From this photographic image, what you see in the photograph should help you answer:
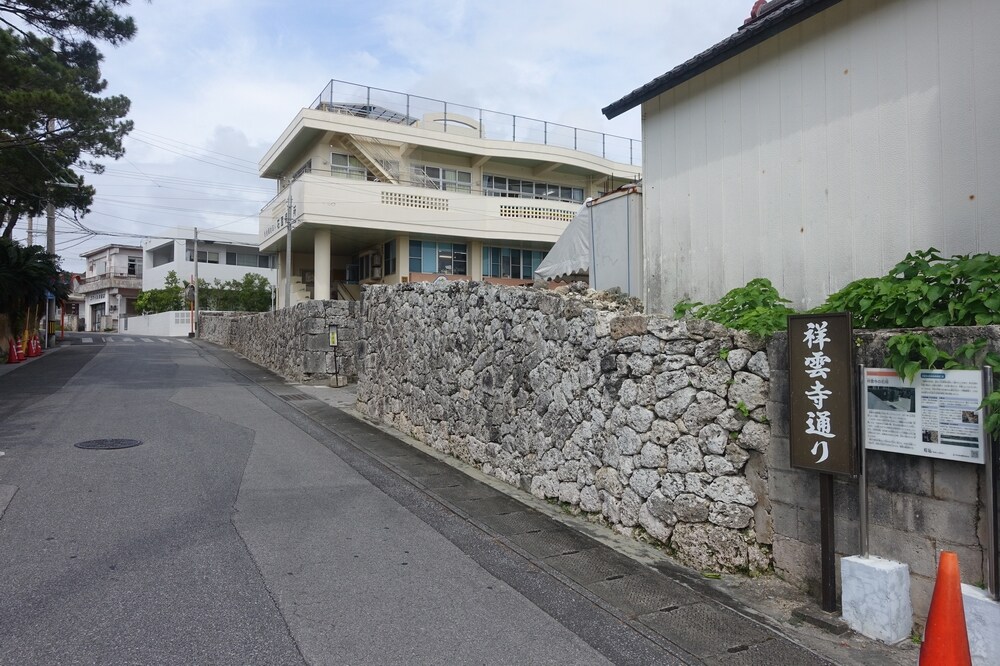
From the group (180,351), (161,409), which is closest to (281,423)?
(161,409)

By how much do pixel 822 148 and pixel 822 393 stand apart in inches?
128

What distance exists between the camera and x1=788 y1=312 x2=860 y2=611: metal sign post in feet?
13.5

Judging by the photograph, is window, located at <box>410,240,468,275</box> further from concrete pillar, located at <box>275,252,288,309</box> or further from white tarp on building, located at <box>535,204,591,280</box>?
white tarp on building, located at <box>535,204,591,280</box>

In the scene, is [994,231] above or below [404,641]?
above

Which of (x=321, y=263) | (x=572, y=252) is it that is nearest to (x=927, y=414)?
(x=572, y=252)

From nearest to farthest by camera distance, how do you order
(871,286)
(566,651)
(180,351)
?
(566,651)
(871,286)
(180,351)

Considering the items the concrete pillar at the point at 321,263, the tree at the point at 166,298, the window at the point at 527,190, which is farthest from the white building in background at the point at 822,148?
the tree at the point at 166,298

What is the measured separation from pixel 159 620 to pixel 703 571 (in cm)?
387

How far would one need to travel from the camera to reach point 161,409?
1227 cm

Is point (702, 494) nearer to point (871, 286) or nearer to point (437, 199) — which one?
point (871, 286)

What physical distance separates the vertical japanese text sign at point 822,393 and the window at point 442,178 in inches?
1121

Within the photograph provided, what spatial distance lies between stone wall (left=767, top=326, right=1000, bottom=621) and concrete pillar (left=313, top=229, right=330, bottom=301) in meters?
26.9

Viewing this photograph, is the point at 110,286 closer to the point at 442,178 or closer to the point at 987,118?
the point at 442,178

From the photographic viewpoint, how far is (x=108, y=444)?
29.6 ft
